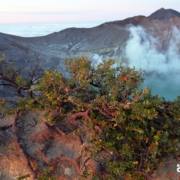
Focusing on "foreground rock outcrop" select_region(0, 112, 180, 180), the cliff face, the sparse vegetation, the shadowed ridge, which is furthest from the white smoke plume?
"foreground rock outcrop" select_region(0, 112, 180, 180)

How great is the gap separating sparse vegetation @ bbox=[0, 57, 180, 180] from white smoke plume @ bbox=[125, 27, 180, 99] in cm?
4090

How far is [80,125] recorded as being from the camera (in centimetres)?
1023

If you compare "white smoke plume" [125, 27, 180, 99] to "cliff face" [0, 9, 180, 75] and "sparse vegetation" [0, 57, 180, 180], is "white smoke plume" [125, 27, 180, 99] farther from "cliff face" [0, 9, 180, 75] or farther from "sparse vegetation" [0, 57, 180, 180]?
"sparse vegetation" [0, 57, 180, 180]

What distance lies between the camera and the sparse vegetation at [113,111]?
959 cm

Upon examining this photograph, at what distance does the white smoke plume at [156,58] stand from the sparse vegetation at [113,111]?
40901 millimetres

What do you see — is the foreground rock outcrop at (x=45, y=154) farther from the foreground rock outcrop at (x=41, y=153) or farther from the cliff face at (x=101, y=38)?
the cliff face at (x=101, y=38)

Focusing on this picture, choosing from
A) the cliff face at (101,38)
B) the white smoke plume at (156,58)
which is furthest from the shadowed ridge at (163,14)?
the white smoke plume at (156,58)

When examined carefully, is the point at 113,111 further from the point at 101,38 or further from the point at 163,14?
the point at 163,14

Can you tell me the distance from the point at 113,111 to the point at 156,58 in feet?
160

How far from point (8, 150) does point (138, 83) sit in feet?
8.68

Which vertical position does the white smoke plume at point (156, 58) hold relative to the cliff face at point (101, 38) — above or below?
below

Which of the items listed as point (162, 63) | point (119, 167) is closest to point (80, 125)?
point (119, 167)

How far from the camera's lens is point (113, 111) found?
31.8 ft

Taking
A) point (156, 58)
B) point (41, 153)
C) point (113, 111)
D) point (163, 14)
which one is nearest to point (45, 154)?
point (41, 153)
